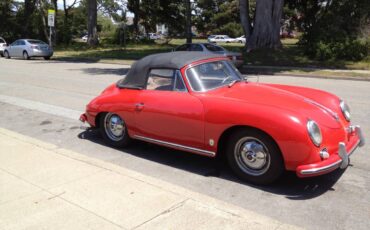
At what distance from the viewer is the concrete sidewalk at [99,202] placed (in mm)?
3623

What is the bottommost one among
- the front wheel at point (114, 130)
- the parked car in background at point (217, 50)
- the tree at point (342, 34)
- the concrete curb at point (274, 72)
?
the front wheel at point (114, 130)

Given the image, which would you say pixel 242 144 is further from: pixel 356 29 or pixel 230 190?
pixel 356 29

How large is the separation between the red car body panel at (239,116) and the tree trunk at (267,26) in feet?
58.2

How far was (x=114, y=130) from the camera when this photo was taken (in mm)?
6219

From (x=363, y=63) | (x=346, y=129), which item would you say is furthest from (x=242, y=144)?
(x=363, y=63)

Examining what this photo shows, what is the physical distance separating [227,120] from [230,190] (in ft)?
2.57

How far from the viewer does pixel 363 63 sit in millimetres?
18547

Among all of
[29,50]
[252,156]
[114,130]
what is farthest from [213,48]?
[29,50]

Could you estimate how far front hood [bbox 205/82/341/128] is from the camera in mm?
4516

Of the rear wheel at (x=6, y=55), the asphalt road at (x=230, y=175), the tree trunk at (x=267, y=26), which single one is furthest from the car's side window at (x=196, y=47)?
the rear wheel at (x=6, y=55)

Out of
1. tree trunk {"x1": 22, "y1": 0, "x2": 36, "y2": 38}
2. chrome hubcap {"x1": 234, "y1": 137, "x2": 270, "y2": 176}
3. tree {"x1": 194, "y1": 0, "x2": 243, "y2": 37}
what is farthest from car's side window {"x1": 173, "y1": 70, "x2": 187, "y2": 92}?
tree {"x1": 194, "y1": 0, "x2": 243, "y2": 37}

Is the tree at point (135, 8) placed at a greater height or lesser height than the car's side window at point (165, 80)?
greater

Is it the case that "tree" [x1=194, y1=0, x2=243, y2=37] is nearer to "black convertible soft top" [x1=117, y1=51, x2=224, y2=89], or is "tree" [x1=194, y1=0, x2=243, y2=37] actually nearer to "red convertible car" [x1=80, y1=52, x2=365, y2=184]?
"black convertible soft top" [x1=117, y1=51, x2=224, y2=89]

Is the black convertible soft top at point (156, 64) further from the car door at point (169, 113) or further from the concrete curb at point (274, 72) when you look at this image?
the concrete curb at point (274, 72)
